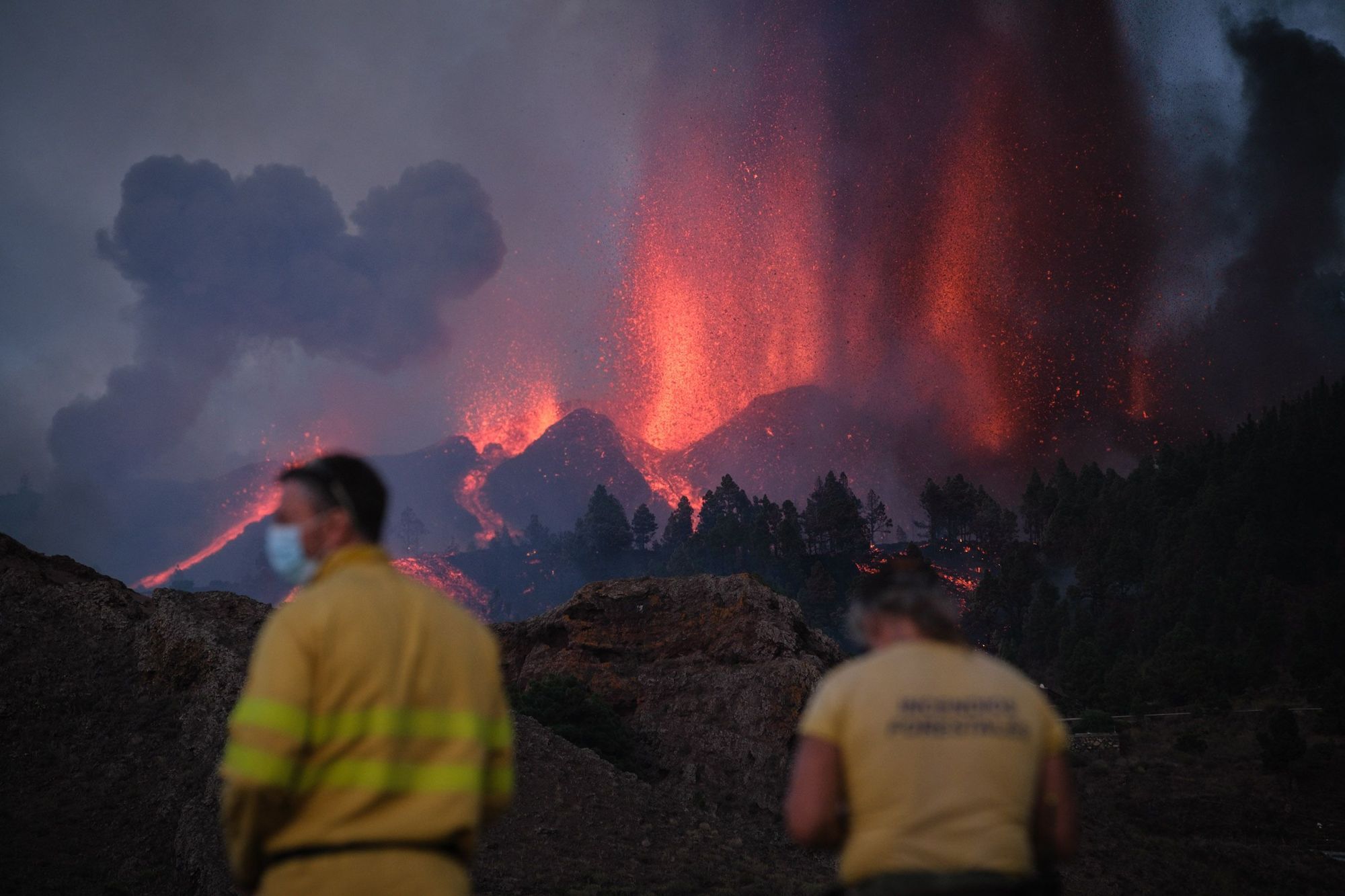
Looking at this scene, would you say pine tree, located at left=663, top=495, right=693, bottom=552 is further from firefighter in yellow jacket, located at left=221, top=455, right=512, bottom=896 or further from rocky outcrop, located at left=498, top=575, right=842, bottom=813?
firefighter in yellow jacket, located at left=221, top=455, right=512, bottom=896

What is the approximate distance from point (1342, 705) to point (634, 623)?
4316 cm

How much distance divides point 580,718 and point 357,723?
1975 centimetres

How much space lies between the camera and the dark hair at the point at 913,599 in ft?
11.1

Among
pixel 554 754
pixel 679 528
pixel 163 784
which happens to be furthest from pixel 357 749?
pixel 679 528

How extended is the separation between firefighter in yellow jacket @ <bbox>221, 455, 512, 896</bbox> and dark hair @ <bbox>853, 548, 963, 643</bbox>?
1501 millimetres

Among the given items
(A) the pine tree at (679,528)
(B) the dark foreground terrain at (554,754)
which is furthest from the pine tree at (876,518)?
(B) the dark foreground terrain at (554,754)

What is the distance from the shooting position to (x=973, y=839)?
3.03 meters

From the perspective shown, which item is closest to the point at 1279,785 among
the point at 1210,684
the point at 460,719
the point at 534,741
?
the point at 1210,684

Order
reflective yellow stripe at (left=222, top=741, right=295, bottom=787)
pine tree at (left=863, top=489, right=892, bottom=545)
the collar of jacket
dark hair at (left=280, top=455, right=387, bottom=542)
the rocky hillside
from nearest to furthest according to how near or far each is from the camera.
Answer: reflective yellow stripe at (left=222, top=741, right=295, bottom=787), the collar of jacket, dark hair at (left=280, top=455, right=387, bottom=542), the rocky hillside, pine tree at (left=863, top=489, right=892, bottom=545)

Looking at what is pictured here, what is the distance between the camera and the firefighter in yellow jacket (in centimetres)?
296

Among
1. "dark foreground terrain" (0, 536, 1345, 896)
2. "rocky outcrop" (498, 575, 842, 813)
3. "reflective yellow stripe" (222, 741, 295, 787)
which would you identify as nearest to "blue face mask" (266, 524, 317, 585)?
"reflective yellow stripe" (222, 741, 295, 787)

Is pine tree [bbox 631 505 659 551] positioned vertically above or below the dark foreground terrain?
above

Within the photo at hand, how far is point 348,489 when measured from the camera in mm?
3562

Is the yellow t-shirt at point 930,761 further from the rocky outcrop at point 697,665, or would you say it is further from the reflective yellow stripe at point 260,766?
the rocky outcrop at point 697,665
